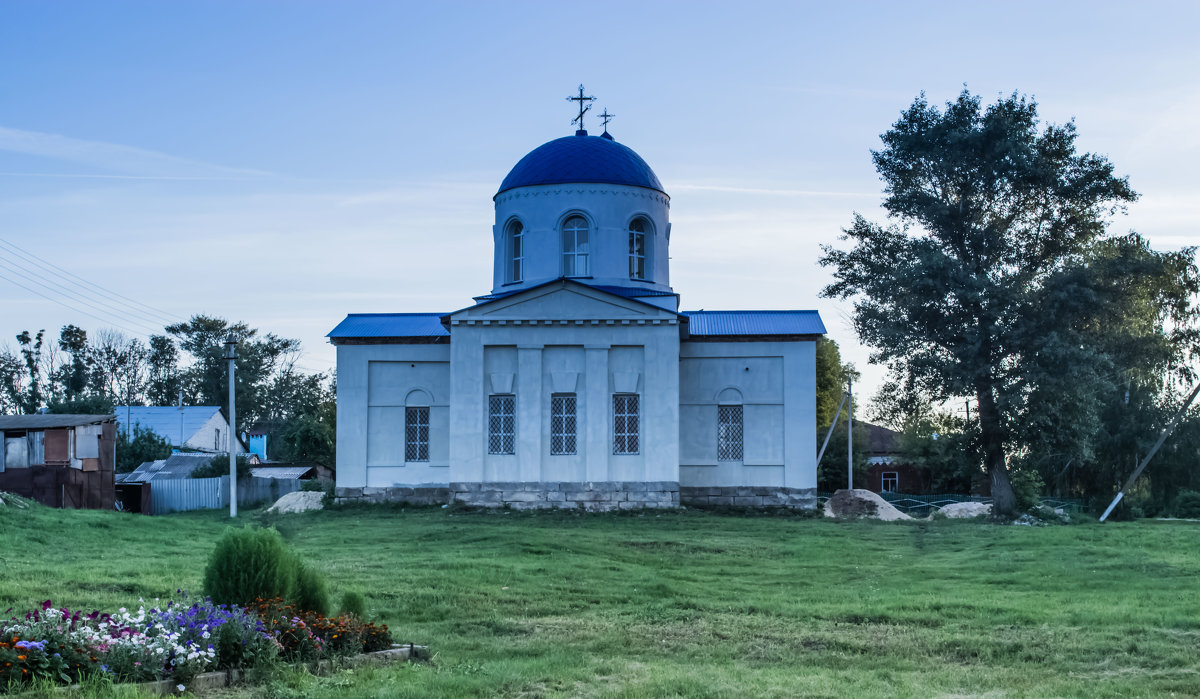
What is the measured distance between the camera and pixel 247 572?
434 inches

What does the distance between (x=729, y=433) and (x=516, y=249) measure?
842 cm

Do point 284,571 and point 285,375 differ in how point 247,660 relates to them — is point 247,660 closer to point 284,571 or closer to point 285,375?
point 284,571

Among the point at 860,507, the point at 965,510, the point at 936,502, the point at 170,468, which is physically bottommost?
the point at 936,502

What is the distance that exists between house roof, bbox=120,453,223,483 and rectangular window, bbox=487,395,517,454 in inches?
662

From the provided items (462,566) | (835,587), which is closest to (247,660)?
(462,566)

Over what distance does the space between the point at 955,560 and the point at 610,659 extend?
36.4ft

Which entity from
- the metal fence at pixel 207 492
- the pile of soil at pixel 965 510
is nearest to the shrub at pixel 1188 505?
the pile of soil at pixel 965 510

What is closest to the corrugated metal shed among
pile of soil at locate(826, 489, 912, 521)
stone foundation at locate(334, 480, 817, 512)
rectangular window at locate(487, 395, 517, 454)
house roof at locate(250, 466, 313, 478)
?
house roof at locate(250, 466, 313, 478)

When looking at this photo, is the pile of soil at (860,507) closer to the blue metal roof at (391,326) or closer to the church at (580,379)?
the church at (580,379)

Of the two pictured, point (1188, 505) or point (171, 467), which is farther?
point (171, 467)

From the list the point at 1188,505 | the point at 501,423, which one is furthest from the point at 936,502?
the point at 501,423

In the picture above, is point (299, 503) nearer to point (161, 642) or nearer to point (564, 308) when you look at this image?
point (564, 308)

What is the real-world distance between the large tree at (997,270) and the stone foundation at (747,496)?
4968mm

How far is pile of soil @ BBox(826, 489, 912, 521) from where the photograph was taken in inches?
1212
